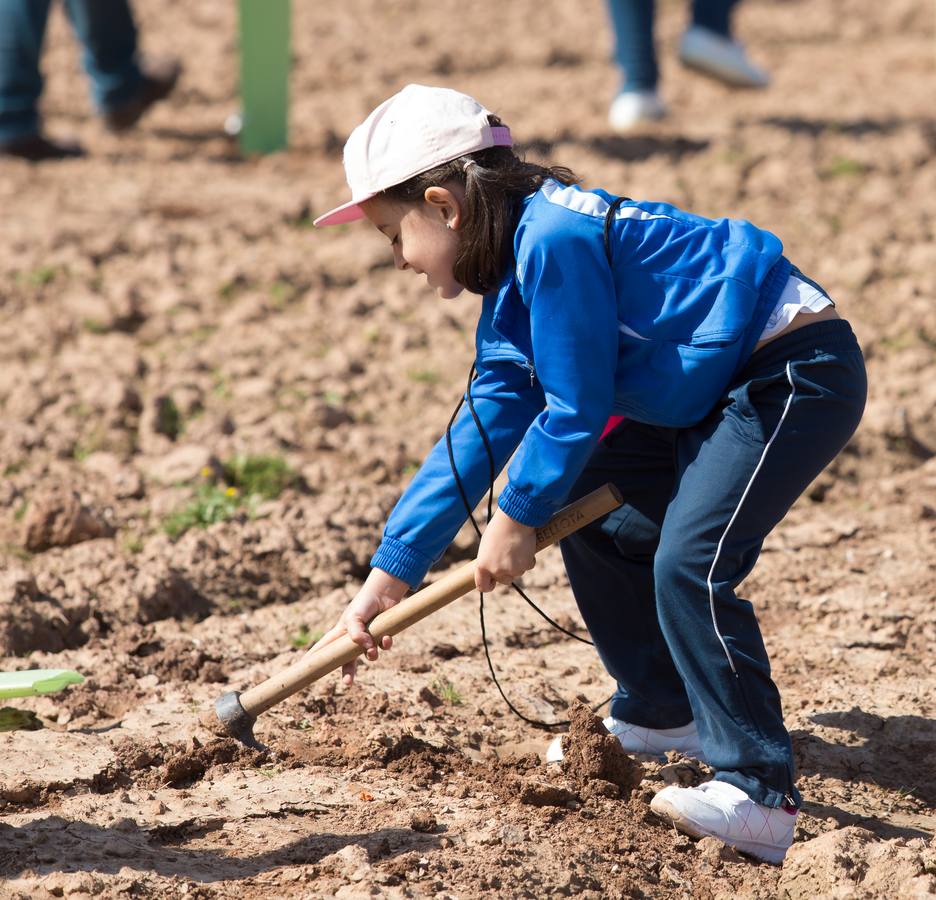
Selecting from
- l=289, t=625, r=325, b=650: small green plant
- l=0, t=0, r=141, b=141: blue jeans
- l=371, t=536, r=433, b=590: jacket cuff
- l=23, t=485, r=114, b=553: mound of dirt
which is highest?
l=0, t=0, r=141, b=141: blue jeans

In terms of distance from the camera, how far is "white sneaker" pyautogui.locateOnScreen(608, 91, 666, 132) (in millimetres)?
6867

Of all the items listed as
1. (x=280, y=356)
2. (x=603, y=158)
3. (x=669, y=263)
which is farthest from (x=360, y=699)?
(x=603, y=158)

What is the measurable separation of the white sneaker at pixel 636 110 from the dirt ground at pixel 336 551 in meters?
0.14

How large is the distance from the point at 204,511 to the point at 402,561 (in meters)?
1.37

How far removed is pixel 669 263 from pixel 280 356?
259 cm

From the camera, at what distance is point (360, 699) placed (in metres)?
2.91

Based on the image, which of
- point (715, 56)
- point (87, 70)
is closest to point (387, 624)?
point (87, 70)

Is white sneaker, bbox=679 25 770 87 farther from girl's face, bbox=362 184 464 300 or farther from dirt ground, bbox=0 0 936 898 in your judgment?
girl's face, bbox=362 184 464 300

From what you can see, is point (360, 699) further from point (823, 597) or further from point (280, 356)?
point (280, 356)

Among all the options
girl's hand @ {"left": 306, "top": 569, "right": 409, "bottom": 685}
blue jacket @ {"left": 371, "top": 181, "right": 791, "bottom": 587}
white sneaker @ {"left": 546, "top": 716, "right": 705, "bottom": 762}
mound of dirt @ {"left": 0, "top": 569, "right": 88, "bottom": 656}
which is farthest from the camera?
mound of dirt @ {"left": 0, "top": 569, "right": 88, "bottom": 656}

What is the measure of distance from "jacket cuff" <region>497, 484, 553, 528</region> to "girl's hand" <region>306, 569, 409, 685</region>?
1.05ft

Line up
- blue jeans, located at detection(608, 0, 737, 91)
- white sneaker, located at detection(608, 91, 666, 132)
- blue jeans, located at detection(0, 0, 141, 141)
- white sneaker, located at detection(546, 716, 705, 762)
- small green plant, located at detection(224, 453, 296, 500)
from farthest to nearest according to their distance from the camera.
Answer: white sneaker, located at detection(608, 91, 666, 132) < blue jeans, located at detection(608, 0, 737, 91) < blue jeans, located at detection(0, 0, 141, 141) < small green plant, located at detection(224, 453, 296, 500) < white sneaker, located at detection(546, 716, 705, 762)

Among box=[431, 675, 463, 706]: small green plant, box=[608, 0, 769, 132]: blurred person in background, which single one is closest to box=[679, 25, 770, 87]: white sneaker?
box=[608, 0, 769, 132]: blurred person in background

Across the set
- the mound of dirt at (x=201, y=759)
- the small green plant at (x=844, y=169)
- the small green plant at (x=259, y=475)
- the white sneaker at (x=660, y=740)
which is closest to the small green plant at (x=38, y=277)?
the small green plant at (x=259, y=475)
